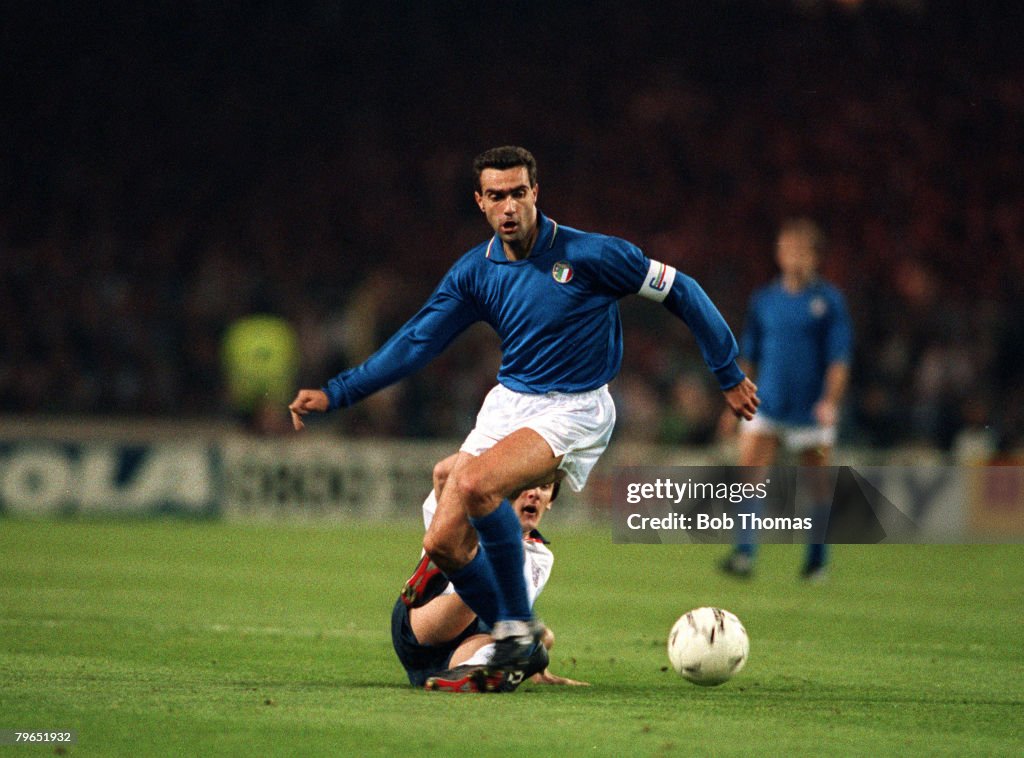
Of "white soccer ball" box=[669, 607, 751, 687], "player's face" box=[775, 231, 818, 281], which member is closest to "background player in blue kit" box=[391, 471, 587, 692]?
"white soccer ball" box=[669, 607, 751, 687]

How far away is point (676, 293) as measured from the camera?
602 centimetres

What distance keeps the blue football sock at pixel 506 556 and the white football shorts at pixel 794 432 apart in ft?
19.1

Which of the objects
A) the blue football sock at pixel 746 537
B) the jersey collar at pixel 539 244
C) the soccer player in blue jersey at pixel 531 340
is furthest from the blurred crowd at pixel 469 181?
the jersey collar at pixel 539 244

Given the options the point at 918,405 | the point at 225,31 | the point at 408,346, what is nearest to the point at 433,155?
the point at 225,31

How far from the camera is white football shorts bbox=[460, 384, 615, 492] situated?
5.96 m

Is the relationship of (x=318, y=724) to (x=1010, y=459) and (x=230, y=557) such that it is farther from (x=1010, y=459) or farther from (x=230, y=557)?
(x=1010, y=459)

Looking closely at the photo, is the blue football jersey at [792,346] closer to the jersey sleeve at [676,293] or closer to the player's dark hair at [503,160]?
the jersey sleeve at [676,293]

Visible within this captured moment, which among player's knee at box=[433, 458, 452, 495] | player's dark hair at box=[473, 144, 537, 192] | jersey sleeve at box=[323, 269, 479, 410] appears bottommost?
player's knee at box=[433, 458, 452, 495]

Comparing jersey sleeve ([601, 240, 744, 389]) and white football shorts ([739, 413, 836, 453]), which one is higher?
jersey sleeve ([601, 240, 744, 389])

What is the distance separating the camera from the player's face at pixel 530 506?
251 inches

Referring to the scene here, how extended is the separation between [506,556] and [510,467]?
0.32 meters

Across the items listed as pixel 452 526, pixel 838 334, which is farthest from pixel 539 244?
pixel 838 334

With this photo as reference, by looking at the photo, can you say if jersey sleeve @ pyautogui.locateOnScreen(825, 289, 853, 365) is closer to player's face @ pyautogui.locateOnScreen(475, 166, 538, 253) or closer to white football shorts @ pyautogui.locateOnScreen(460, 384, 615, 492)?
white football shorts @ pyautogui.locateOnScreen(460, 384, 615, 492)

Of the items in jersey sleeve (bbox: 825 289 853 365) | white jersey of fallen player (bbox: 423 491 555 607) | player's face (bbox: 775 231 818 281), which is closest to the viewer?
white jersey of fallen player (bbox: 423 491 555 607)
